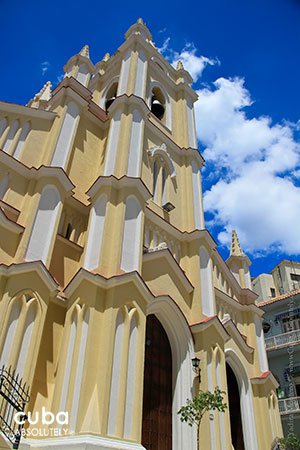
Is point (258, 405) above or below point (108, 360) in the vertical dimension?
above

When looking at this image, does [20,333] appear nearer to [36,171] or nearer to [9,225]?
[9,225]

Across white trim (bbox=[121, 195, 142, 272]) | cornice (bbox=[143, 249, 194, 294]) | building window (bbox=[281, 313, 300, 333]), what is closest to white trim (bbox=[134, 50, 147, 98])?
white trim (bbox=[121, 195, 142, 272])

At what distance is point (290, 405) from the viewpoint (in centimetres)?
2144

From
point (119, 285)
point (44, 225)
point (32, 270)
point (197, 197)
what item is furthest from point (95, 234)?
point (197, 197)

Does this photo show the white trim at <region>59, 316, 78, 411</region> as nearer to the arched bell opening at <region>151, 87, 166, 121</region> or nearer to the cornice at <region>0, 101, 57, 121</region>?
the cornice at <region>0, 101, 57, 121</region>

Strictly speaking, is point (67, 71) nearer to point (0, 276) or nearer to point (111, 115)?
point (111, 115)

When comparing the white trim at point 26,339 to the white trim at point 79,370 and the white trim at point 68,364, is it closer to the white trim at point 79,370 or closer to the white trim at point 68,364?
the white trim at point 68,364

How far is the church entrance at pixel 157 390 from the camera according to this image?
35.5 ft

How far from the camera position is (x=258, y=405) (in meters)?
15.2

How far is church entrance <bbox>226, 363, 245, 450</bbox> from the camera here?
1408cm

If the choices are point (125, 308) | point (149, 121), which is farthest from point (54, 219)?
point (149, 121)

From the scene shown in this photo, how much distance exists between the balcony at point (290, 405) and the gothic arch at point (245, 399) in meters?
7.66

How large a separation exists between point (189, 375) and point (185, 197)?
786 cm

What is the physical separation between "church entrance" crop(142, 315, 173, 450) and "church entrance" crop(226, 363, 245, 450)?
13.2 ft
